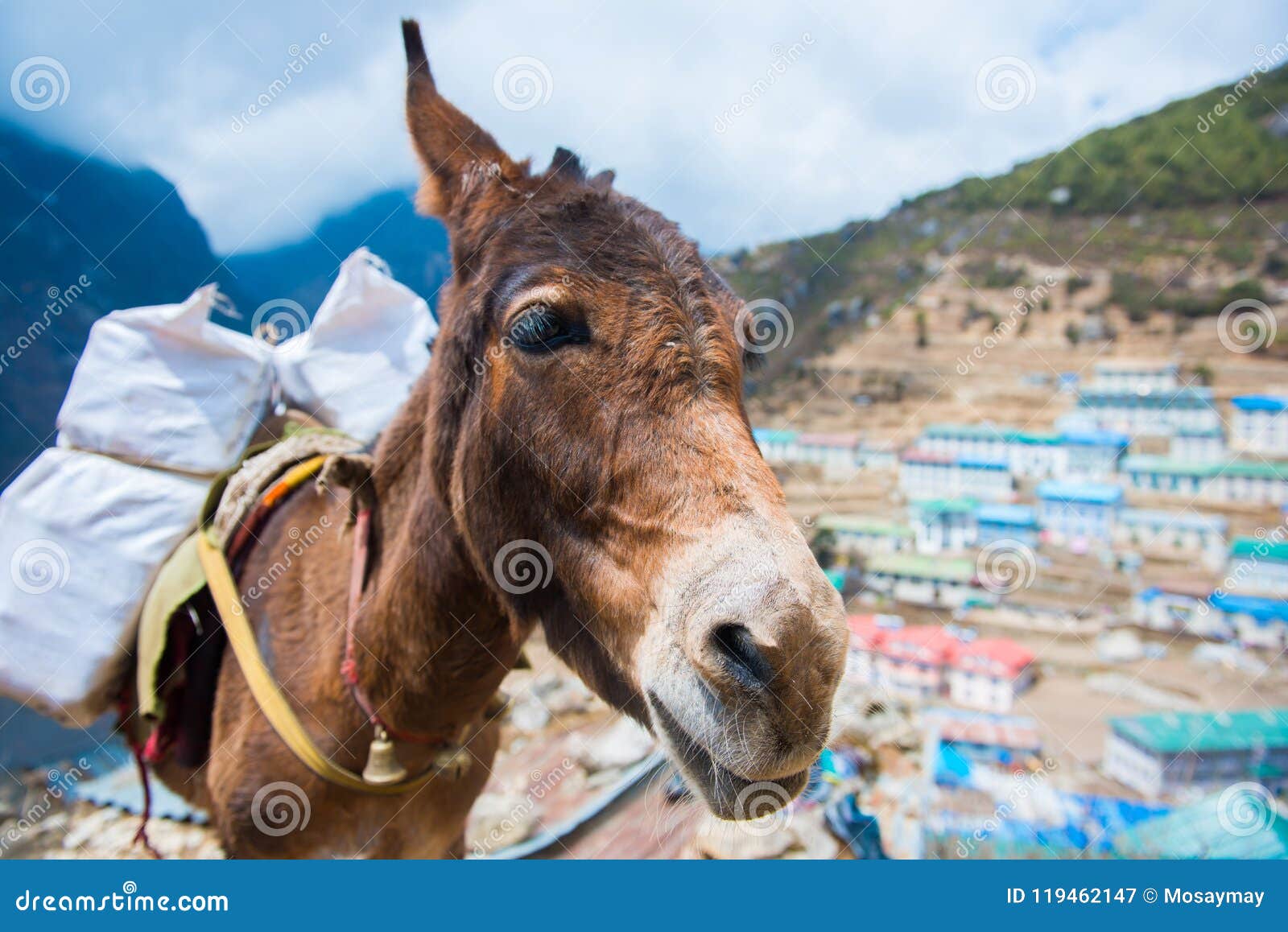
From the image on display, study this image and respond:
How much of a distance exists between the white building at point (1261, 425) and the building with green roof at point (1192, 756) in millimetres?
7863

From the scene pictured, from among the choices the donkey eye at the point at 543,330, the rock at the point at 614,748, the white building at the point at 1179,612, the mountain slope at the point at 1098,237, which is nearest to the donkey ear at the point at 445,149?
the donkey eye at the point at 543,330

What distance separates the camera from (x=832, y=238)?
19625mm

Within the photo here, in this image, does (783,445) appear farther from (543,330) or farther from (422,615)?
(543,330)

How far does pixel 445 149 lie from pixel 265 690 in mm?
1759

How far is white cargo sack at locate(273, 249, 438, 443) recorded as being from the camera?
3387 millimetres

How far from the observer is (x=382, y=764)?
7.03 feet

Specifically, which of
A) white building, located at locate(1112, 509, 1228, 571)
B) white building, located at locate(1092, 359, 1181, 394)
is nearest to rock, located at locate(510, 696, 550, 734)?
white building, located at locate(1112, 509, 1228, 571)

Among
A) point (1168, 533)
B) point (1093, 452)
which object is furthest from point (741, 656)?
point (1168, 533)

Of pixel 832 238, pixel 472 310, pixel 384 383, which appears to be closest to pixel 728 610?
pixel 472 310

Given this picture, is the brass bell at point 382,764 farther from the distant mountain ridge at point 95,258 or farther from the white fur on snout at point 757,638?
the distant mountain ridge at point 95,258

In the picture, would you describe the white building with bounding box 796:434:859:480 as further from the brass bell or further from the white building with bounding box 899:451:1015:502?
the brass bell

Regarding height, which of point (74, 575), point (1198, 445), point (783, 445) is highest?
point (1198, 445)
